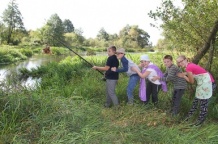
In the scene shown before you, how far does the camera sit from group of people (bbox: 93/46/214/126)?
4.75 metres

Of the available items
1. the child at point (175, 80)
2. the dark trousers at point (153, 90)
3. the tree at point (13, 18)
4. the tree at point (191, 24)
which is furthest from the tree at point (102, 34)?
the child at point (175, 80)

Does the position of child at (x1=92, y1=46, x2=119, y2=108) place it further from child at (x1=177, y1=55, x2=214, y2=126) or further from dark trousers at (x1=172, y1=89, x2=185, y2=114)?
child at (x1=177, y1=55, x2=214, y2=126)

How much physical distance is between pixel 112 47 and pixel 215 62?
3776mm

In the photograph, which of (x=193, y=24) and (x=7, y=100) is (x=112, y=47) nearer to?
(x=7, y=100)

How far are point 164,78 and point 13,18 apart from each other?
55221 mm

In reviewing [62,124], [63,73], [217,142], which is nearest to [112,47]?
[62,124]

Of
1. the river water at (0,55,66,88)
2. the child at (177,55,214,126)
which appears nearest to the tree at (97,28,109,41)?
the river water at (0,55,66,88)

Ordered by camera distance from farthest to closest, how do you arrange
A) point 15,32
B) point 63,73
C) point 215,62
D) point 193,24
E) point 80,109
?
1. point 15,32
2. point 63,73
3. point 215,62
4. point 193,24
5. point 80,109

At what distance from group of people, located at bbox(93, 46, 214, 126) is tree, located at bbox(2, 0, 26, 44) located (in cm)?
5188

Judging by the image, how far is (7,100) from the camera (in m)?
4.03

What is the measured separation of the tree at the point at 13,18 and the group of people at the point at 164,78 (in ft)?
170

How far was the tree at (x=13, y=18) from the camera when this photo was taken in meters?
54.6

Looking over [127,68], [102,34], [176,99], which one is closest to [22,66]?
[127,68]

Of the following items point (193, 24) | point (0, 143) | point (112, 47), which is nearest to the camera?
point (0, 143)
